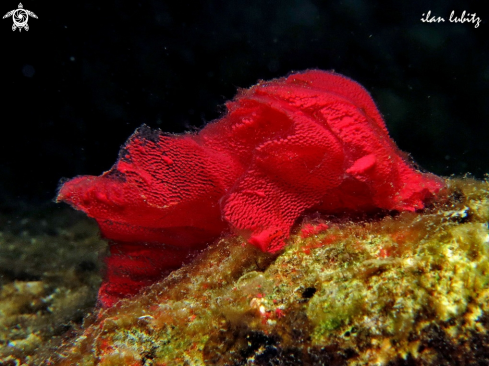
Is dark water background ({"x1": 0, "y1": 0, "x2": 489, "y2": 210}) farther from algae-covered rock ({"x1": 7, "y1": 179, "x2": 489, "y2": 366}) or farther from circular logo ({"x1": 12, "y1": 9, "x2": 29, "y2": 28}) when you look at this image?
algae-covered rock ({"x1": 7, "y1": 179, "x2": 489, "y2": 366})

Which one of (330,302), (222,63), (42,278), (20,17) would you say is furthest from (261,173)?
(20,17)

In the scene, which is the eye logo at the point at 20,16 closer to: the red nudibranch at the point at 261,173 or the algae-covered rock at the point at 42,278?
the algae-covered rock at the point at 42,278

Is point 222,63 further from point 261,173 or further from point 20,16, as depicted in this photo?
point 261,173

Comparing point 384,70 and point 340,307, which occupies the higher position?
point 384,70

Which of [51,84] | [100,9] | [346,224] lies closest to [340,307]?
[346,224]

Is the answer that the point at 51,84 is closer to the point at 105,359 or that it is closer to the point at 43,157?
the point at 43,157
